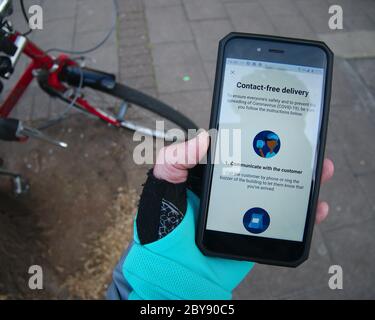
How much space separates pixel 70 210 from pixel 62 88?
83cm

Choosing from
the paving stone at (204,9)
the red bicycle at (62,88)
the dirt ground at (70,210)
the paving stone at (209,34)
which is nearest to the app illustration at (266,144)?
the red bicycle at (62,88)

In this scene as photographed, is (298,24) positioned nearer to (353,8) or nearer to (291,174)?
(353,8)

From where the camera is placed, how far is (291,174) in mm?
1152

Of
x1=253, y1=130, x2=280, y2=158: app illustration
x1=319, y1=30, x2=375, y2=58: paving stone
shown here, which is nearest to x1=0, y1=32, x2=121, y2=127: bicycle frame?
x1=253, y1=130, x2=280, y2=158: app illustration

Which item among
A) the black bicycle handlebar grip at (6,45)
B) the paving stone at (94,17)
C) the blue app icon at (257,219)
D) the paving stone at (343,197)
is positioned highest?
the black bicycle handlebar grip at (6,45)

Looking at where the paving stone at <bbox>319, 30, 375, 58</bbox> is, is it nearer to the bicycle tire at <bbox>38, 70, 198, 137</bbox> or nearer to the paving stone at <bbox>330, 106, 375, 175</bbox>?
the paving stone at <bbox>330, 106, 375, 175</bbox>

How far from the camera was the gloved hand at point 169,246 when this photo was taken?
118cm

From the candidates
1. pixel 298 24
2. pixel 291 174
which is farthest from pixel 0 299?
pixel 298 24

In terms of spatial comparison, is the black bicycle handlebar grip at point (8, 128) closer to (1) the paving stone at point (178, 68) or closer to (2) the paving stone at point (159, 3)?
(1) the paving stone at point (178, 68)

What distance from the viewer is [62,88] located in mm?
2135

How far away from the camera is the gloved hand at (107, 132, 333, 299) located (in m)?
1.18

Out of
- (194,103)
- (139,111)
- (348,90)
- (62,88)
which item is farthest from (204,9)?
(62,88)

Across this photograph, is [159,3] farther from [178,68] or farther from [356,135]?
[356,135]
